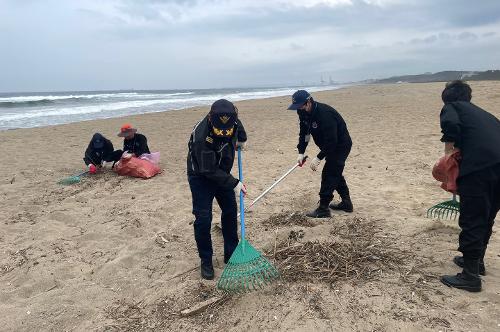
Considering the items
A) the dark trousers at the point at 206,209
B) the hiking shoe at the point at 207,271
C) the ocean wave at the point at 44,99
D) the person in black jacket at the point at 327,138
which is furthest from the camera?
the ocean wave at the point at 44,99

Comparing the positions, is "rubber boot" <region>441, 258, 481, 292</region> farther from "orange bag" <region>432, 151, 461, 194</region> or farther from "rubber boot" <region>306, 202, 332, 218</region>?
"rubber boot" <region>306, 202, 332, 218</region>

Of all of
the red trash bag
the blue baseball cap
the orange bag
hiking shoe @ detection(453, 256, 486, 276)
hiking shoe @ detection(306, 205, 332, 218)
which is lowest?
hiking shoe @ detection(453, 256, 486, 276)

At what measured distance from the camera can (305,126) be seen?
5039 mm

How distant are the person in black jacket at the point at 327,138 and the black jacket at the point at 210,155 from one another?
130cm

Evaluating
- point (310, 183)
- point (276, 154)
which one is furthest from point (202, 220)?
point (276, 154)

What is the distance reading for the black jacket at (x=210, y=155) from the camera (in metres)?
3.34

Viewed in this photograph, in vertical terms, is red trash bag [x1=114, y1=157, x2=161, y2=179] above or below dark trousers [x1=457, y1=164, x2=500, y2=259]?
below

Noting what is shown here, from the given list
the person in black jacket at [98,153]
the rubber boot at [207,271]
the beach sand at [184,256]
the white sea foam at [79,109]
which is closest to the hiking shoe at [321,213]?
the beach sand at [184,256]

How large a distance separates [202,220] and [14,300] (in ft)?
5.96

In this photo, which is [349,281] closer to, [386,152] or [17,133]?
[386,152]

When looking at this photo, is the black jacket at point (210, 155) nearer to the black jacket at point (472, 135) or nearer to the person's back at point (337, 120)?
the person's back at point (337, 120)

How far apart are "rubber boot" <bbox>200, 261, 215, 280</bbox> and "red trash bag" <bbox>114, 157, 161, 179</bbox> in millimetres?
3728

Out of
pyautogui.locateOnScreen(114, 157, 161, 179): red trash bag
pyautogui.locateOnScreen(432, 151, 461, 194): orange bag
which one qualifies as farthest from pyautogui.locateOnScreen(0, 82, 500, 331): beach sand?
pyautogui.locateOnScreen(432, 151, 461, 194): orange bag

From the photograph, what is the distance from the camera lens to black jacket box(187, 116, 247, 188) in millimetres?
3343
